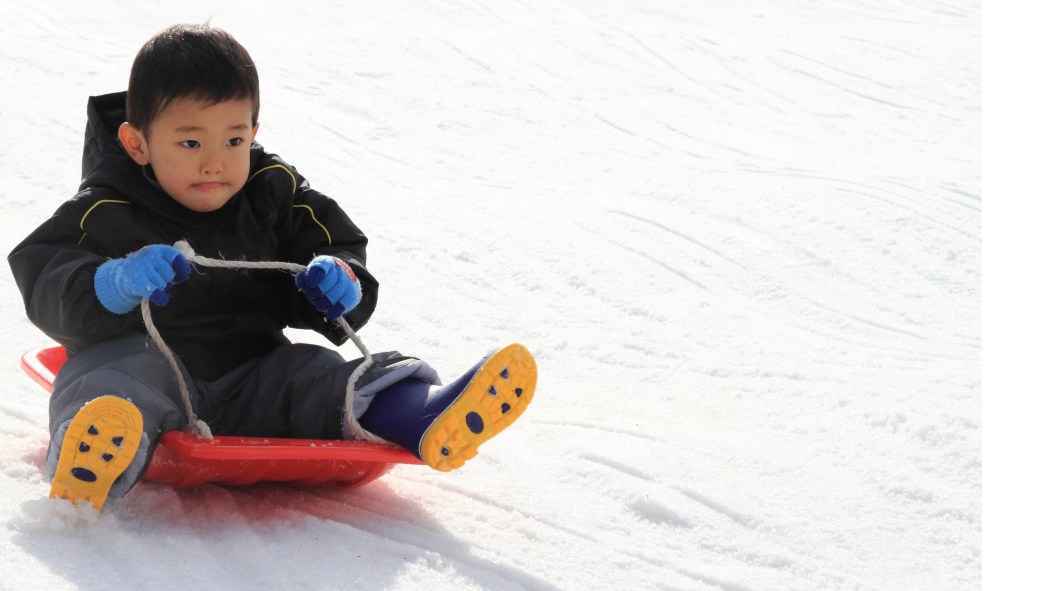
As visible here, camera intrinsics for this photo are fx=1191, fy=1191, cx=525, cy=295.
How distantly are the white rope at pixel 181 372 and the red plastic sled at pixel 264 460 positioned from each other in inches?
1.6

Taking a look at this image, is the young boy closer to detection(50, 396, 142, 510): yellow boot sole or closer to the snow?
detection(50, 396, 142, 510): yellow boot sole

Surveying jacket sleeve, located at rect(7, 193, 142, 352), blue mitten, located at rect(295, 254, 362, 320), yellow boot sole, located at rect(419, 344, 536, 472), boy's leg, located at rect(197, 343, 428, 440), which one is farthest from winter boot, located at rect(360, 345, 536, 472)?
jacket sleeve, located at rect(7, 193, 142, 352)

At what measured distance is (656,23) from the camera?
20.0ft

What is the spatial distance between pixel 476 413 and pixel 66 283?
678 millimetres

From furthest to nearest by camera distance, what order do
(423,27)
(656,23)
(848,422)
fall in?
(656,23) → (423,27) → (848,422)

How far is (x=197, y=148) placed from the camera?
2004 mm

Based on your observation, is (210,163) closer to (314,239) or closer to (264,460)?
(314,239)

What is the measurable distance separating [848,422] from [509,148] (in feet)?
7.44

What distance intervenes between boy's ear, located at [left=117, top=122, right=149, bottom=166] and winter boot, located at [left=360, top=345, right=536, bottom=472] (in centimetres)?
65

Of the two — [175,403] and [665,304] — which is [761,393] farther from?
[175,403]

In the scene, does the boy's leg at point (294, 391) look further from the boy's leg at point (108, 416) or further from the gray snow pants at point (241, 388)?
the boy's leg at point (108, 416)

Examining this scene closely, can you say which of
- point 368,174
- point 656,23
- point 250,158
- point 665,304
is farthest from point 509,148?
point 250,158

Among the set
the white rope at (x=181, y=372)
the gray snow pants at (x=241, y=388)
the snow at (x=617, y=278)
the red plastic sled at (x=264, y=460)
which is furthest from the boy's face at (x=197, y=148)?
the snow at (x=617, y=278)

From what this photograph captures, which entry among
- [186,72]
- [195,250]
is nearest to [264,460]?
[195,250]
